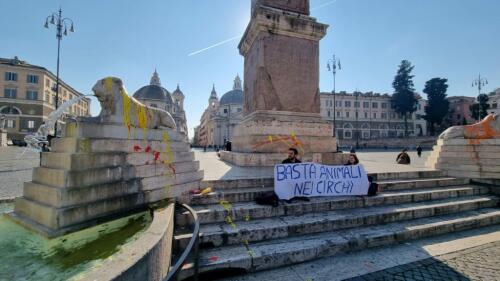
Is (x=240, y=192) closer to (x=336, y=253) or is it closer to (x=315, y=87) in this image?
(x=336, y=253)

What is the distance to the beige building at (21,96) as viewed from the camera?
184 feet

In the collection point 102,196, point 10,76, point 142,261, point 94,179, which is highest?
point 10,76

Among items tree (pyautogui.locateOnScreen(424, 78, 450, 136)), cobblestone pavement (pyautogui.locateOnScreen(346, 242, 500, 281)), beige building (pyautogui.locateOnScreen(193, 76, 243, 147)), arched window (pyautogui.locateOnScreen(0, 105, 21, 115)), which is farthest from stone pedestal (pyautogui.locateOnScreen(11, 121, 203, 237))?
tree (pyautogui.locateOnScreen(424, 78, 450, 136))

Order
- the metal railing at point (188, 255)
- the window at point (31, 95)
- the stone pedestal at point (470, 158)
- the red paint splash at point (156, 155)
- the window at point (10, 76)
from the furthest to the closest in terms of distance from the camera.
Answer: the window at point (31, 95)
the window at point (10, 76)
the stone pedestal at point (470, 158)
the red paint splash at point (156, 155)
the metal railing at point (188, 255)

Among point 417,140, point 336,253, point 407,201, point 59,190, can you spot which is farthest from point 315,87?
point 417,140

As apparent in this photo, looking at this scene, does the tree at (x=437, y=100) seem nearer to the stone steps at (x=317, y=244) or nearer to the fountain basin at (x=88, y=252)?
the stone steps at (x=317, y=244)

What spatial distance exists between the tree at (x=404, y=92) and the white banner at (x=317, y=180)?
76297 millimetres

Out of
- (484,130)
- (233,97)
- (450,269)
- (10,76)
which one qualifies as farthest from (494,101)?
(10,76)

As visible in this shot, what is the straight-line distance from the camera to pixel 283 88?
8.88 metres

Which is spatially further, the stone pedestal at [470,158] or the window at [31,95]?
the window at [31,95]

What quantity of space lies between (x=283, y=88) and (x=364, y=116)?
8245cm

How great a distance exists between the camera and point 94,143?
3469 mm

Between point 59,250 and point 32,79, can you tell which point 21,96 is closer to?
point 32,79

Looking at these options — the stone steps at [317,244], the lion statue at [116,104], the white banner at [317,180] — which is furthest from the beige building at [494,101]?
the lion statue at [116,104]
